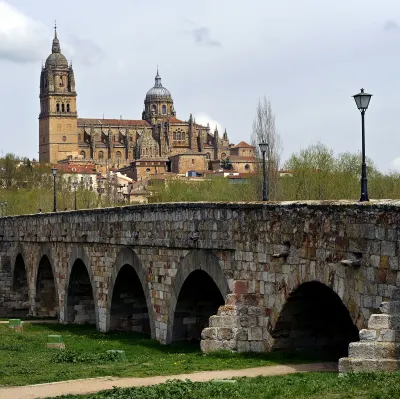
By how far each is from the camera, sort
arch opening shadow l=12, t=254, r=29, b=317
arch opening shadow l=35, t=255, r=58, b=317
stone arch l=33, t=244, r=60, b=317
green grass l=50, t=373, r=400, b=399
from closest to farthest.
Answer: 1. green grass l=50, t=373, r=400, b=399
2. stone arch l=33, t=244, r=60, b=317
3. arch opening shadow l=35, t=255, r=58, b=317
4. arch opening shadow l=12, t=254, r=29, b=317

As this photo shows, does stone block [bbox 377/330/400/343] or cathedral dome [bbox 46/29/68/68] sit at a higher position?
cathedral dome [bbox 46/29/68/68]

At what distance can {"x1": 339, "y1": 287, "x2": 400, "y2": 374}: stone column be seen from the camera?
494 inches

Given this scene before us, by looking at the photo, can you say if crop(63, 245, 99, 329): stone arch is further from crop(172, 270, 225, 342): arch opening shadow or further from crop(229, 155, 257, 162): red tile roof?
crop(229, 155, 257, 162): red tile roof

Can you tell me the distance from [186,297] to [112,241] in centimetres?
473

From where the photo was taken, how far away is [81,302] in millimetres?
31891

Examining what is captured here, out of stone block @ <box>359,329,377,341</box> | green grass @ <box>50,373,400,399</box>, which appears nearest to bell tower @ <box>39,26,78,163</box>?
green grass @ <box>50,373,400,399</box>

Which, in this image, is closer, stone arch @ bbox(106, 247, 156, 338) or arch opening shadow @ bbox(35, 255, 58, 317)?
stone arch @ bbox(106, 247, 156, 338)

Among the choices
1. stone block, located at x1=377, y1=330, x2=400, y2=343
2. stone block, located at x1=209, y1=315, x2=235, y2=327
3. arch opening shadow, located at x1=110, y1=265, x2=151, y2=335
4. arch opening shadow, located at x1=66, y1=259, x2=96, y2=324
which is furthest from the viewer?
arch opening shadow, located at x1=66, y1=259, x2=96, y2=324

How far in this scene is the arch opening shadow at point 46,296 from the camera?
36.4 m

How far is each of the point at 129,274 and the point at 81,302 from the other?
254 inches

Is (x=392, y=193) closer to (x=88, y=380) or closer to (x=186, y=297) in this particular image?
(x=186, y=297)

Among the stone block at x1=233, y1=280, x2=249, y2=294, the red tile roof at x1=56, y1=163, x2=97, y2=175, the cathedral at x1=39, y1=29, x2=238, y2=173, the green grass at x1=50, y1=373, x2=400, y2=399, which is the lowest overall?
the green grass at x1=50, y1=373, x2=400, y2=399

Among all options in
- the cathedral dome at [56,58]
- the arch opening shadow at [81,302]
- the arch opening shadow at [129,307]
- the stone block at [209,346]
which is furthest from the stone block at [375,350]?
the cathedral dome at [56,58]

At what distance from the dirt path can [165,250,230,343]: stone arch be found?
2981 millimetres
